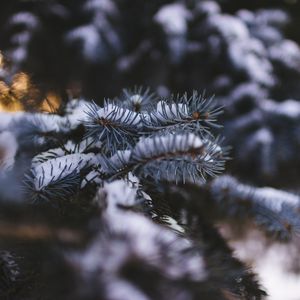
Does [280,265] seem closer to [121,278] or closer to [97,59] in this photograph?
[121,278]

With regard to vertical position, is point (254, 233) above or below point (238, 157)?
below

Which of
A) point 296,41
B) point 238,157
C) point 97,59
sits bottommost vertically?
point 238,157

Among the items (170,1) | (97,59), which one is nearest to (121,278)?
(97,59)

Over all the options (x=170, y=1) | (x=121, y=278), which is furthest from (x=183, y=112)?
(x=170, y=1)

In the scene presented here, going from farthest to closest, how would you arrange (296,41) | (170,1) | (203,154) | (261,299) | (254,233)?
(296,41)
(170,1)
(254,233)
(261,299)
(203,154)

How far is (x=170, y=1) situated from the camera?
77.5 inches

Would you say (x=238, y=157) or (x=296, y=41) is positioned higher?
(x=296, y=41)

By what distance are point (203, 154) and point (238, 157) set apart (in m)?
1.16

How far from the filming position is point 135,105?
2.78 ft

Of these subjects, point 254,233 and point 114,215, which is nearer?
point 114,215

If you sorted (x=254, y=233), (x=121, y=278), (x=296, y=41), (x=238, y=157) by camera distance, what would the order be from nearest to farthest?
(x=121, y=278) < (x=254, y=233) < (x=238, y=157) < (x=296, y=41)

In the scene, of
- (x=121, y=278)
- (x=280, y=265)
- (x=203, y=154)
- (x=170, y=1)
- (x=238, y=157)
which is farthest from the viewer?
(x=170, y=1)

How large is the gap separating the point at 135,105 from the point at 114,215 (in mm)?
375

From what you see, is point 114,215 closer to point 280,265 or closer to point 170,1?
point 280,265
